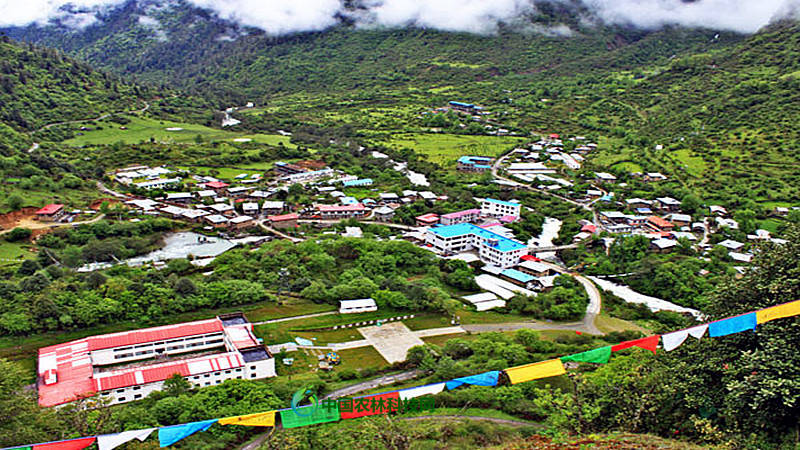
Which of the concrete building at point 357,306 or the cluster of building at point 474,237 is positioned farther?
the cluster of building at point 474,237

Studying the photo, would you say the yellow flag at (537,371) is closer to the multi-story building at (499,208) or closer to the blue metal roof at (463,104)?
the multi-story building at (499,208)

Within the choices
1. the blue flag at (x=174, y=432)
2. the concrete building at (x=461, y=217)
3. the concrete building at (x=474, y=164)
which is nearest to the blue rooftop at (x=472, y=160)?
the concrete building at (x=474, y=164)

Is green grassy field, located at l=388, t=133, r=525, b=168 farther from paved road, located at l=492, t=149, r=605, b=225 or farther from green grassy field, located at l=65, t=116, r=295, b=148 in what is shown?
green grassy field, located at l=65, t=116, r=295, b=148

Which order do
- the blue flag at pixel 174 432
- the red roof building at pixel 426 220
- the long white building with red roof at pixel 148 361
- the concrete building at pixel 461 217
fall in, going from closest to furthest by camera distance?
the blue flag at pixel 174 432 < the long white building with red roof at pixel 148 361 < the concrete building at pixel 461 217 < the red roof building at pixel 426 220

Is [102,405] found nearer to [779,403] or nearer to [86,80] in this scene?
[779,403]

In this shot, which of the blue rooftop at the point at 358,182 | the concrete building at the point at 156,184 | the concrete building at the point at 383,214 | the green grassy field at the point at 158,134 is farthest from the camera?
the green grassy field at the point at 158,134

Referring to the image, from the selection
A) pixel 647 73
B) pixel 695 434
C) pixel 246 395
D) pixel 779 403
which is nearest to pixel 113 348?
pixel 246 395

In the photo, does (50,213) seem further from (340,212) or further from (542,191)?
(542,191)

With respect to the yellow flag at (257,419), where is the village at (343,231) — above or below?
below
